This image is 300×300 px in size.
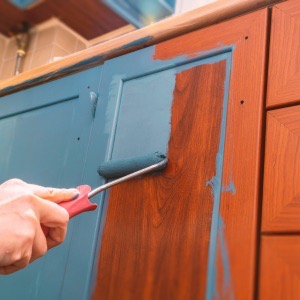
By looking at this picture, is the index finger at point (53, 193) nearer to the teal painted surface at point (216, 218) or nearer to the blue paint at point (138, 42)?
the teal painted surface at point (216, 218)

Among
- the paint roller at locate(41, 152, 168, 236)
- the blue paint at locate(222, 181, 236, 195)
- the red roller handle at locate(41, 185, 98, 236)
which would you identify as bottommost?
the red roller handle at locate(41, 185, 98, 236)

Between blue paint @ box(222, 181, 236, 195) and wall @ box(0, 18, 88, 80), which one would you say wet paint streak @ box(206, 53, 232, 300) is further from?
wall @ box(0, 18, 88, 80)

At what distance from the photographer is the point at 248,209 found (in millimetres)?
591

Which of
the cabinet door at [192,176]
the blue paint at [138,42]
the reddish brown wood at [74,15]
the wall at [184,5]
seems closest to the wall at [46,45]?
the reddish brown wood at [74,15]

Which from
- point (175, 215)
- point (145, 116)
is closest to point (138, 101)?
point (145, 116)

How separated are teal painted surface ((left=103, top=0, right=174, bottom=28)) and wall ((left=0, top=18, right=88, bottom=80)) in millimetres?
359

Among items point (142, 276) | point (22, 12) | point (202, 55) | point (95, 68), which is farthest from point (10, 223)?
point (22, 12)

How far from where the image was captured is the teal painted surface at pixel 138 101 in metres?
0.75

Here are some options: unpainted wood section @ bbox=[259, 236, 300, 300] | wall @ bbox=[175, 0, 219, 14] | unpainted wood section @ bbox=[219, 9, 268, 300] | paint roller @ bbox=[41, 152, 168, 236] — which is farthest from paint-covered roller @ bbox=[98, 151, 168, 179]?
wall @ bbox=[175, 0, 219, 14]

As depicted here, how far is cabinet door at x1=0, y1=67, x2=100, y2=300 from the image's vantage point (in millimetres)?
765

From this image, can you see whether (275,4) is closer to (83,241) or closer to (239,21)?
(239,21)

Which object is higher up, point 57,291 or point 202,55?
point 202,55

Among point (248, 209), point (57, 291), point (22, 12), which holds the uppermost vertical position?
point (22, 12)

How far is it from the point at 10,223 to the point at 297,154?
0.38m
